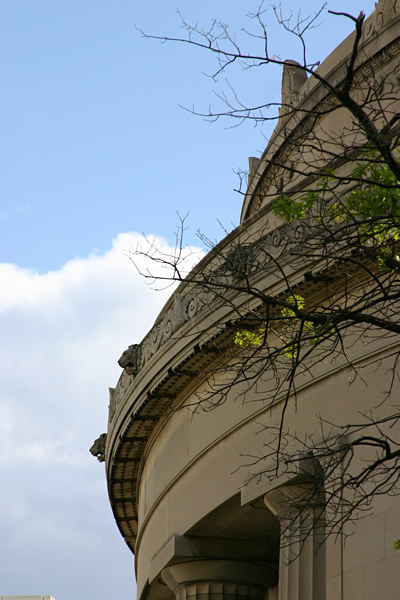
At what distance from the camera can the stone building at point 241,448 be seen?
1491 cm

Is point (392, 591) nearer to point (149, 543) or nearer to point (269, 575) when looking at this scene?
point (269, 575)

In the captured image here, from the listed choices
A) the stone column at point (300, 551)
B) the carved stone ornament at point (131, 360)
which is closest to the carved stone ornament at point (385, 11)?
the carved stone ornament at point (131, 360)

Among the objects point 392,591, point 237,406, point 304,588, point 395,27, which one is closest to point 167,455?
point 237,406

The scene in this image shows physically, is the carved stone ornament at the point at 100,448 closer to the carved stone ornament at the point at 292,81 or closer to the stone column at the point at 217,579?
the stone column at the point at 217,579

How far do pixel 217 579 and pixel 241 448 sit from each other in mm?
A: 3808

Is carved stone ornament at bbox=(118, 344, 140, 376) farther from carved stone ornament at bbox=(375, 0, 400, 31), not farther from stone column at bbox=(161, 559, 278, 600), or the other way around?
carved stone ornament at bbox=(375, 0, 400, 31)

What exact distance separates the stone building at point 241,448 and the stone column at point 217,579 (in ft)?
0.09

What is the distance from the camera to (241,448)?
1802cm

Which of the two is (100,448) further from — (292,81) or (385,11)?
(385,11)

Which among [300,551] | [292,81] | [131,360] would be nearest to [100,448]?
[131,360]

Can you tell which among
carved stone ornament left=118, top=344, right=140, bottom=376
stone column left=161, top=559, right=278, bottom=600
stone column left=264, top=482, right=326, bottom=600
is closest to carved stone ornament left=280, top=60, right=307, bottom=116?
carved stone ornament left=118, top=344, right=140, bottom=376

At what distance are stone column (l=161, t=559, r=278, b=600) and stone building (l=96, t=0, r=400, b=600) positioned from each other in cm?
3

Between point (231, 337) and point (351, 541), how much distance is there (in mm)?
4657

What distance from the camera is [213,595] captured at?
20422 millimetres
